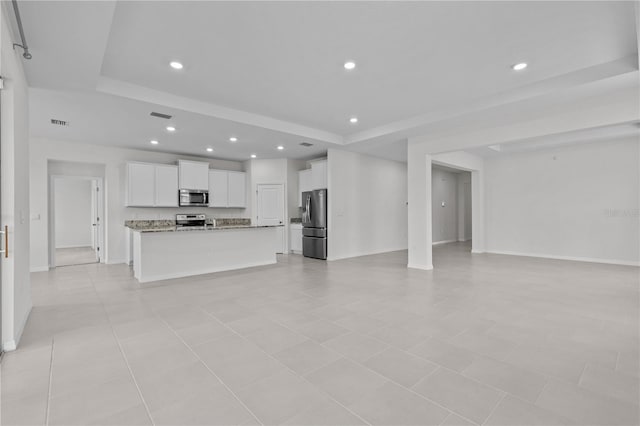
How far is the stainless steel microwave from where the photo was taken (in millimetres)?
7480

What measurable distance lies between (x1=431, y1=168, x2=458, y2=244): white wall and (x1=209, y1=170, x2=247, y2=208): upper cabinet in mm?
6319

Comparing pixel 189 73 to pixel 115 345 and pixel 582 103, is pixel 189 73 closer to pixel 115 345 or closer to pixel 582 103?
pixel 115 345

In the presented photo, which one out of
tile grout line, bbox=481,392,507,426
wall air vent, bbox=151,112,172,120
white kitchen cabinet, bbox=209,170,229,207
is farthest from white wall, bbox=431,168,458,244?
tile grout line, bbox=481,392,507,426

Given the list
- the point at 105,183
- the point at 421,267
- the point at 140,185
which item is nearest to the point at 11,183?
the point at 140,185

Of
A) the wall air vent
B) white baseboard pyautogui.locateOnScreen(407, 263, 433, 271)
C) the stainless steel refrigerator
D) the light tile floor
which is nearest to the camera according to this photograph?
the light tile floor

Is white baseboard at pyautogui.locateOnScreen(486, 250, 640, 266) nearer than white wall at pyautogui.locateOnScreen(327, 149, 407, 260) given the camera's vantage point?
Yes

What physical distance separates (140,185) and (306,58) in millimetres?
5530

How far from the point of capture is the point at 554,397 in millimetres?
1818

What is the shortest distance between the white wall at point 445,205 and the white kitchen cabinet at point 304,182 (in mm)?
4593

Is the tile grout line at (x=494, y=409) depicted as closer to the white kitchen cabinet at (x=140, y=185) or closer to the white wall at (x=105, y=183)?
the white kitchen cabinet at (x=140, y=185)

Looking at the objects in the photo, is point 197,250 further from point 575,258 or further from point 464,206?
point 464,206

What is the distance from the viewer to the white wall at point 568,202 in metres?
6.30

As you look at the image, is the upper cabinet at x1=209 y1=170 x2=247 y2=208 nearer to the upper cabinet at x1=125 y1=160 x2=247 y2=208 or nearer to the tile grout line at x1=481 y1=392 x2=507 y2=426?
the upper cabinet at x1=125 y1=160 x2=247 y2=208

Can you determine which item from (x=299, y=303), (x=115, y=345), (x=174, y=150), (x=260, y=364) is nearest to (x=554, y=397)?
(x=260, y=364)
